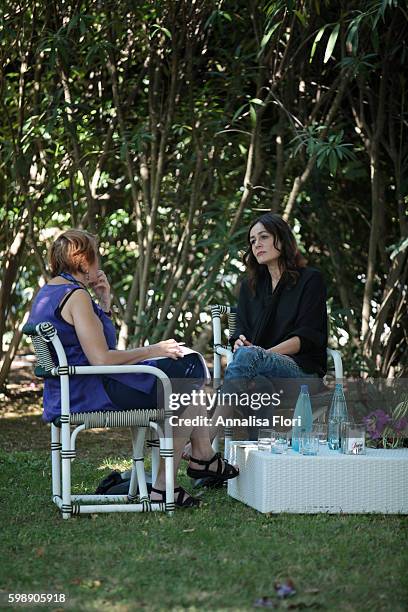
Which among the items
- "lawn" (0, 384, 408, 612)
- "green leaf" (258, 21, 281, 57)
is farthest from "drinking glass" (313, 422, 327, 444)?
"green leaf" (258, 21, 281, 57)

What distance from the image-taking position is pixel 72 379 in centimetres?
355

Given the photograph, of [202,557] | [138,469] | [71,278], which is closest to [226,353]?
[138,469]

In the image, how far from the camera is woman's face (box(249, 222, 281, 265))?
14.6ft

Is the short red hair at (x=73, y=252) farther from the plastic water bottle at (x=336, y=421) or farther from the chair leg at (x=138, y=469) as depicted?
the plastic water bottle at (x=336, y=421)

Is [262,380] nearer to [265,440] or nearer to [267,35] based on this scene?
[265,440]

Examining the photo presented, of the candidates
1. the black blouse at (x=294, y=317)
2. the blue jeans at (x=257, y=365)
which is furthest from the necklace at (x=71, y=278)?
the black blouse at (x=294, y=317)

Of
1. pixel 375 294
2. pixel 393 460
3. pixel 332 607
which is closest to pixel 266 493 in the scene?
pixel 393 460

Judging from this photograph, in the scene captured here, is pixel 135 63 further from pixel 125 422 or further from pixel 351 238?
pixel 125 422

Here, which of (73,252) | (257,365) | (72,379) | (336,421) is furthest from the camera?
(257,365)

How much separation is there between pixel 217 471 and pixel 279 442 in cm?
30

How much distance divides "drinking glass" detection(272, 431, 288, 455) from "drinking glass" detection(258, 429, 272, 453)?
0.09 feet

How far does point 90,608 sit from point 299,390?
188cm

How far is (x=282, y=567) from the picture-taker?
280cm

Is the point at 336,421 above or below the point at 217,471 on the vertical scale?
above
